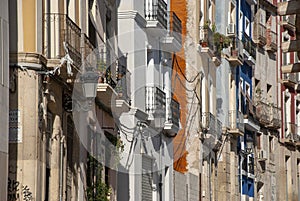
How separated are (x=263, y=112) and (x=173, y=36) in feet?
52.7

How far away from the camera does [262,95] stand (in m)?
48.9

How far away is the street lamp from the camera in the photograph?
22172mm

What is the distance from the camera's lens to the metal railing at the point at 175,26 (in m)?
33.4

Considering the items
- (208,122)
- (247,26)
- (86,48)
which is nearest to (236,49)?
(208,122)

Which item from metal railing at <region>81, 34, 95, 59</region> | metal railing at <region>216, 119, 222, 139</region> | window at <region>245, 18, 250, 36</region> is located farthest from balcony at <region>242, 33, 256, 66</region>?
metal railing at <region>81, 34, 95, 59</region>

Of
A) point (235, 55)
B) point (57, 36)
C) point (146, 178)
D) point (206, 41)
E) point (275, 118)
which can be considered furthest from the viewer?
point (275, 118)

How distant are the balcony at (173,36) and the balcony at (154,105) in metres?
2.14

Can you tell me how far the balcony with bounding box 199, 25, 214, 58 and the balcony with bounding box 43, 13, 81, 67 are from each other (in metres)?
15.7

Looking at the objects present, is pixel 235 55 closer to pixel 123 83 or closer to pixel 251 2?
pixel 251 2

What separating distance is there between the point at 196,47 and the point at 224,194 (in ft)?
25.7

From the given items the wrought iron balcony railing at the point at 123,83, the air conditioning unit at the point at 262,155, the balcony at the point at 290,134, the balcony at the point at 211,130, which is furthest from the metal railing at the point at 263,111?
the wrought iron balcony railing at the point at 123,83

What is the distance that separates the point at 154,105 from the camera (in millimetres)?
30406

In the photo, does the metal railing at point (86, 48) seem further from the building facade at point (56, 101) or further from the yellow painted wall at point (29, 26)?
the yellow painted wall at point (29, 26)

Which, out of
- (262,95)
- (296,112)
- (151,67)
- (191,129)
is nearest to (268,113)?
Answer: (262,95)
